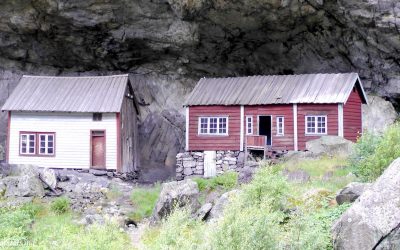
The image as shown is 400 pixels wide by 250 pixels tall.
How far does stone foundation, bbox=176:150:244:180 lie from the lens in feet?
93.0

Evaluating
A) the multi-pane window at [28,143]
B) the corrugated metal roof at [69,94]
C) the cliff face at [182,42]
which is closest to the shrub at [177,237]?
the corrugated metal roof at [69,94]

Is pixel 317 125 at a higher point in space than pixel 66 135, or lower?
higher

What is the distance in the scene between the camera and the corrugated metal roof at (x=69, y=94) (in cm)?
2889

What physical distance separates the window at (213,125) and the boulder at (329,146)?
16.6 ft

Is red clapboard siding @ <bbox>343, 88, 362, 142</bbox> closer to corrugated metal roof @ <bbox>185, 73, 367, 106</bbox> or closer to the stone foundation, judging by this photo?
corrugated metal roof @ <bbox>185, 73, 367, 106</bbox>

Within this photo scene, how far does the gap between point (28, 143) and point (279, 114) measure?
14144 mm

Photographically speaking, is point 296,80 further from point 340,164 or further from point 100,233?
point 100,233

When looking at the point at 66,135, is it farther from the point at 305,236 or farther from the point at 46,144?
the point at 305,236

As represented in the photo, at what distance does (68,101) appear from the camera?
29.5 meters

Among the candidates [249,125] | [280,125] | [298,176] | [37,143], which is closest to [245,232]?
[298,176]

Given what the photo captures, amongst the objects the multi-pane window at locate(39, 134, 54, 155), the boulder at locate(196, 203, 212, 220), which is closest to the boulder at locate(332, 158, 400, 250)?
the boulder at locate(196, 203, 212, 220)

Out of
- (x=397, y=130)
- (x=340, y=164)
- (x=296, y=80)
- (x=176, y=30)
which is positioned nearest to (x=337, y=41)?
(x=296, y=80)

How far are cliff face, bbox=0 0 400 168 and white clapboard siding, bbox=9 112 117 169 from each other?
603 cm

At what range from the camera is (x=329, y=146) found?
2534cm
